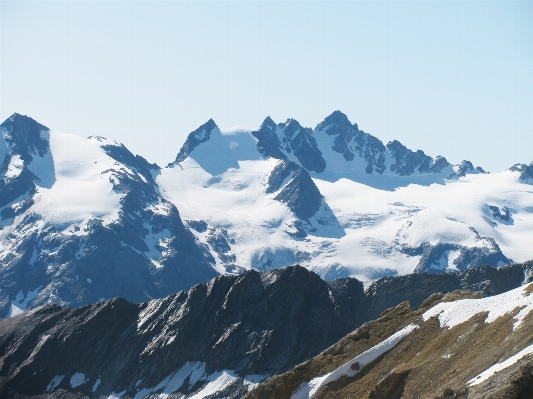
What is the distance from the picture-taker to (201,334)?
178m

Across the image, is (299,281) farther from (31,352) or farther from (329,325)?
(31,352)

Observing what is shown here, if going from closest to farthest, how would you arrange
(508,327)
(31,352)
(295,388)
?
(508,327), (295,388), (31,352)

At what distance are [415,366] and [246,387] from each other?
291 ft

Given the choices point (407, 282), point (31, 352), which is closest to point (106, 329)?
point (31, 352)

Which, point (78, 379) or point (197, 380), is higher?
point (78, 379)

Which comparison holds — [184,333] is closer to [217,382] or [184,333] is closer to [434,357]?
[217,382]

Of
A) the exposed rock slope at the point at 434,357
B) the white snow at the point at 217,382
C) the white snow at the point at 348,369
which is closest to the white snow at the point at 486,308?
the exposed rock slope at the point at 434,357

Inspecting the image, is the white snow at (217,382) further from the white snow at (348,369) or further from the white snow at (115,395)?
the white snow at (348,369)

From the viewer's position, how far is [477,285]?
7475 inches

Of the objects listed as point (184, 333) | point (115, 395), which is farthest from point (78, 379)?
point (184, 333)

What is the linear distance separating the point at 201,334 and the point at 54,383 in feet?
110

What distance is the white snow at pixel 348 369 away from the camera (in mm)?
83688

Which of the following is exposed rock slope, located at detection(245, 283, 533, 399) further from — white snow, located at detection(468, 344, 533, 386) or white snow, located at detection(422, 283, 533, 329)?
white snow, located at detection(422, 283, 533, 329)

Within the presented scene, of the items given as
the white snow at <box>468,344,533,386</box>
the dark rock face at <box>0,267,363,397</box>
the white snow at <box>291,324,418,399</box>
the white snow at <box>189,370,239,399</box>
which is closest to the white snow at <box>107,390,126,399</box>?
the dark rock face at <box>0,267,363,397</box>
